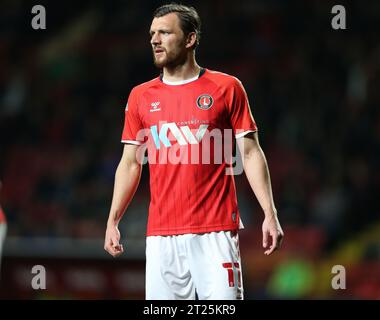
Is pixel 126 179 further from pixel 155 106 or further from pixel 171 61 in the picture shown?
pixel 171 61

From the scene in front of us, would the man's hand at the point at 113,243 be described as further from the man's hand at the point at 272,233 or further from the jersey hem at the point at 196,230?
the man's hand at the point at 272,233

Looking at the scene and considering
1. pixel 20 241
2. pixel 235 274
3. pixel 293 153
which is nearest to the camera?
pixel 235 274

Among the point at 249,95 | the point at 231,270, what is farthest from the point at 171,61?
the point at 249,95

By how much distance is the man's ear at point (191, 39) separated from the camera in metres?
5.27

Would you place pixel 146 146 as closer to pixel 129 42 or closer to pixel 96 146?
pixel 96 146

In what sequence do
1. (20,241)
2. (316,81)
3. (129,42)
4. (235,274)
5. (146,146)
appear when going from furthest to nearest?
(129,42) → (316,81) → (20,241) → (146,146) → (235,274)

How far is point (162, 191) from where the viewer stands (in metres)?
5.17

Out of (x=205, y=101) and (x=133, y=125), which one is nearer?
(x=205, y=101)

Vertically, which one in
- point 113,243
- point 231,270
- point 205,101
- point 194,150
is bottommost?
point 231,270

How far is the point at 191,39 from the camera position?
5.28 m

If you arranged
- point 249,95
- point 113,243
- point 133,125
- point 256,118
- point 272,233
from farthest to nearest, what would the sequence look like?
point 249,95
point 256,118
point 133,125
point 113,243
point 272,233

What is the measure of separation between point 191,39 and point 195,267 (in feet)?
4.35

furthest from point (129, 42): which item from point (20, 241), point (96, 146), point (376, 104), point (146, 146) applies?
point (146, 146)

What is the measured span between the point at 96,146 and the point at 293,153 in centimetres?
294
